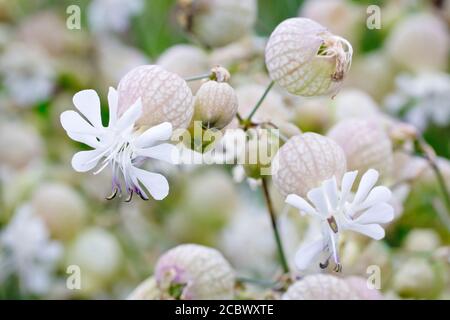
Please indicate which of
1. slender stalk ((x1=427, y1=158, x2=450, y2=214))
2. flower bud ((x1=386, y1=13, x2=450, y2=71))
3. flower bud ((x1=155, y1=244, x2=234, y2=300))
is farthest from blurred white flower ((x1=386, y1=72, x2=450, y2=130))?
flower bud ((x1=155, y1=244, x2=234, y2=300))

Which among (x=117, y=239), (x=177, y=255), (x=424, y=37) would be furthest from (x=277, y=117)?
(x=424, y=37)

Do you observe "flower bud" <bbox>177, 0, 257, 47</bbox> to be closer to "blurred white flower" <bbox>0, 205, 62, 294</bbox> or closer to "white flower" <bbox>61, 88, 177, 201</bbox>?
"white flower" <bbox>61, 88, 177, 201</bbox>

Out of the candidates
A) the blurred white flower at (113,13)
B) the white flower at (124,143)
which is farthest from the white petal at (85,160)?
the blurred white flower at (113,13)

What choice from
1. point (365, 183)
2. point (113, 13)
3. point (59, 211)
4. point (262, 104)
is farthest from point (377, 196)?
point (113, 13)

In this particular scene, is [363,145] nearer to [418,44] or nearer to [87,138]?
[87,138]
